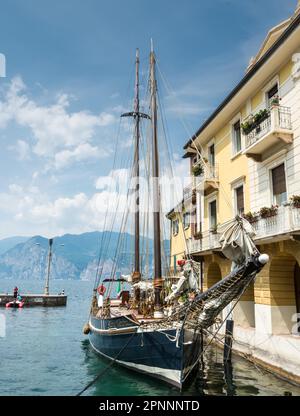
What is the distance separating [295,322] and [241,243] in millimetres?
7911

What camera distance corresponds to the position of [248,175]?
62.6 ft

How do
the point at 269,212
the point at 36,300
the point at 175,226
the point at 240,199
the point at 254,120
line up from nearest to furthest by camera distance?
the point at 269,212
the point at 254,120
the point at 240,199
the point at 175,226
the point at 36,300

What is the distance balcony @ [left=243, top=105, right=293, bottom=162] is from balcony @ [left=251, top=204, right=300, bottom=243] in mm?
3356

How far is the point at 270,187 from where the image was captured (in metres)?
17.1

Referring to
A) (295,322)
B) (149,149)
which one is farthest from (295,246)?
(149,149)

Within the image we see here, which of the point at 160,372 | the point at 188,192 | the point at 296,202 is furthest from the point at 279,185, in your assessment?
the point at 188,192

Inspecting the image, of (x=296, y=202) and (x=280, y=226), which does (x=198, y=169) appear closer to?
(x=280, y=226)

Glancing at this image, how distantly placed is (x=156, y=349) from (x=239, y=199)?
10.8 metres

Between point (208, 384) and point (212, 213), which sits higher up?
point (212, 213)

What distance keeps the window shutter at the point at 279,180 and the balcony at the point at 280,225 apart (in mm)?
1827

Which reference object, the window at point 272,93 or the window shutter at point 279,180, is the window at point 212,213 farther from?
the window at point 272,93

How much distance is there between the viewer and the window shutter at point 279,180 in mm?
16312
